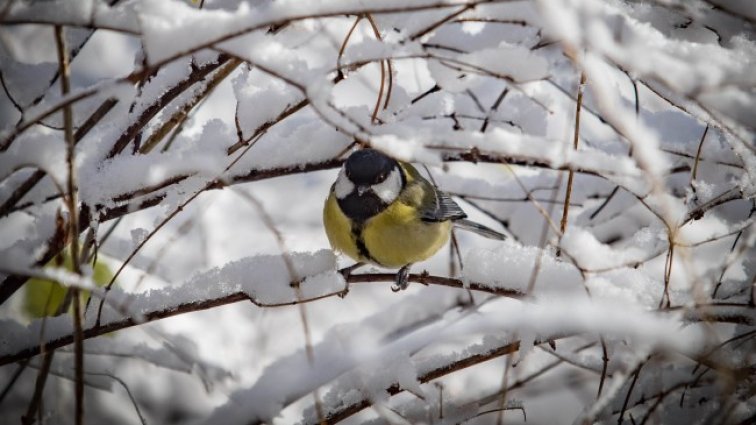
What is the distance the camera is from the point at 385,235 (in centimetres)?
207

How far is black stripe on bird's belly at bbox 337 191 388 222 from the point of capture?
2068 mm

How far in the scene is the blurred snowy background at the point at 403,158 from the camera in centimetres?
95

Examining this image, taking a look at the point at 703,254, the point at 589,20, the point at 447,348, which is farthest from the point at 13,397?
the point at 703,254

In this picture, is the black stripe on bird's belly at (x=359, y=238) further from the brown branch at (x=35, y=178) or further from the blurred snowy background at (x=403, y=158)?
the brown branch at (x=35, y=178)

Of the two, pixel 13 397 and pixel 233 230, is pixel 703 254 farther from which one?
pixel 13 397

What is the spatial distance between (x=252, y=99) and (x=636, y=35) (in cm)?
89

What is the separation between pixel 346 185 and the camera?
2.04 m

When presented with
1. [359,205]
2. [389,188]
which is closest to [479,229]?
[389,188]

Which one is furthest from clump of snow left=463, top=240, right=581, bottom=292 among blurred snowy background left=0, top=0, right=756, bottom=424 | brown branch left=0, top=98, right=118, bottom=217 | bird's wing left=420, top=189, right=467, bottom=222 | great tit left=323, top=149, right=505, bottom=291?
brown branch left=0, top=98, right=118, bottom=217

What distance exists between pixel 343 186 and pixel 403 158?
1178 millimetres

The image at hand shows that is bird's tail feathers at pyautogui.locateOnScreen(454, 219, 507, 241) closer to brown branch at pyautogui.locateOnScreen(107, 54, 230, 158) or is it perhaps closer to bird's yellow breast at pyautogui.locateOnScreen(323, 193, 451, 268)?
bird's yellow breast at pyautogui.locateOnScreen(323, 193, 451, 268)

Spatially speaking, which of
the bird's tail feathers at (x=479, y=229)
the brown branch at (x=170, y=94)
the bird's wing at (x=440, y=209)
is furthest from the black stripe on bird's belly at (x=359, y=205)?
the brown branch at (x=170, y=94)

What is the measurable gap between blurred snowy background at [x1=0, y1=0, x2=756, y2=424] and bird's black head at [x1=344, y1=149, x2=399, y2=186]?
18 centimetres

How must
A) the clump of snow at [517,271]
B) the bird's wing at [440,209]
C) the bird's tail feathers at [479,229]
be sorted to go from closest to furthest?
the clump of snow at [517,271] → the bird's wing at [440,209] → the bird's tail feathers at [479,229]
